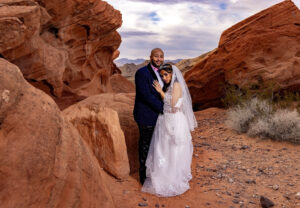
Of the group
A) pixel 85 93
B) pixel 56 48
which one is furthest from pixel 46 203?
pixel 85 93

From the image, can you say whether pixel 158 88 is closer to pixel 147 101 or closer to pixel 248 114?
pixel 147 101

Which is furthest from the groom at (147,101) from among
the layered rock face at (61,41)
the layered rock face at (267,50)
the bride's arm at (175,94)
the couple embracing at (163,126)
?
the layered rock face at (267,50)

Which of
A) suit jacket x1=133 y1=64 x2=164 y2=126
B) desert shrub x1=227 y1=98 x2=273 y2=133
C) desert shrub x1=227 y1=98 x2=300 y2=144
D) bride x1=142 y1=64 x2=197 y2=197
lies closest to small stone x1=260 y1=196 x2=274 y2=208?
bride x1=142 y1=64 x2=197 y2=197

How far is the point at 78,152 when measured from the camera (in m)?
2.50

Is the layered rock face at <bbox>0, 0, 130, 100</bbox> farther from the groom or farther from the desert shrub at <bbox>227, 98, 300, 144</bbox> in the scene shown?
the desert shrub at <bbox>227, 98, 300, 144</bbox>

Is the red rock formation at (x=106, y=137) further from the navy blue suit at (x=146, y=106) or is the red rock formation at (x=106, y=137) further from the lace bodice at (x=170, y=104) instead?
the lace bodice at (x=170, y=104)

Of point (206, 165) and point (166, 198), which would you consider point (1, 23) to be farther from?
point (206, 165)

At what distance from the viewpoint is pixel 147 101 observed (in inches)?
185

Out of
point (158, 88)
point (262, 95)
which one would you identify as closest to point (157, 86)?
point (158, 88)

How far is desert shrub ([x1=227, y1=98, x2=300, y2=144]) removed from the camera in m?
6.64

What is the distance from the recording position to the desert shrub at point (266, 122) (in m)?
6.64

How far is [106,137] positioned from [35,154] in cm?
297

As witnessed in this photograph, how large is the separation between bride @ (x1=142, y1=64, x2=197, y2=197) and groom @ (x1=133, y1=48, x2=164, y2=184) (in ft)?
0.37

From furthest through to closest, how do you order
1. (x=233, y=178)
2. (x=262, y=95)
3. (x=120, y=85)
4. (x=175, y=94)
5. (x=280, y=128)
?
(x=120, y=85), (x=262, y=95), (x=280, y=128), (x=233, y=178), (x=175, y=94)
